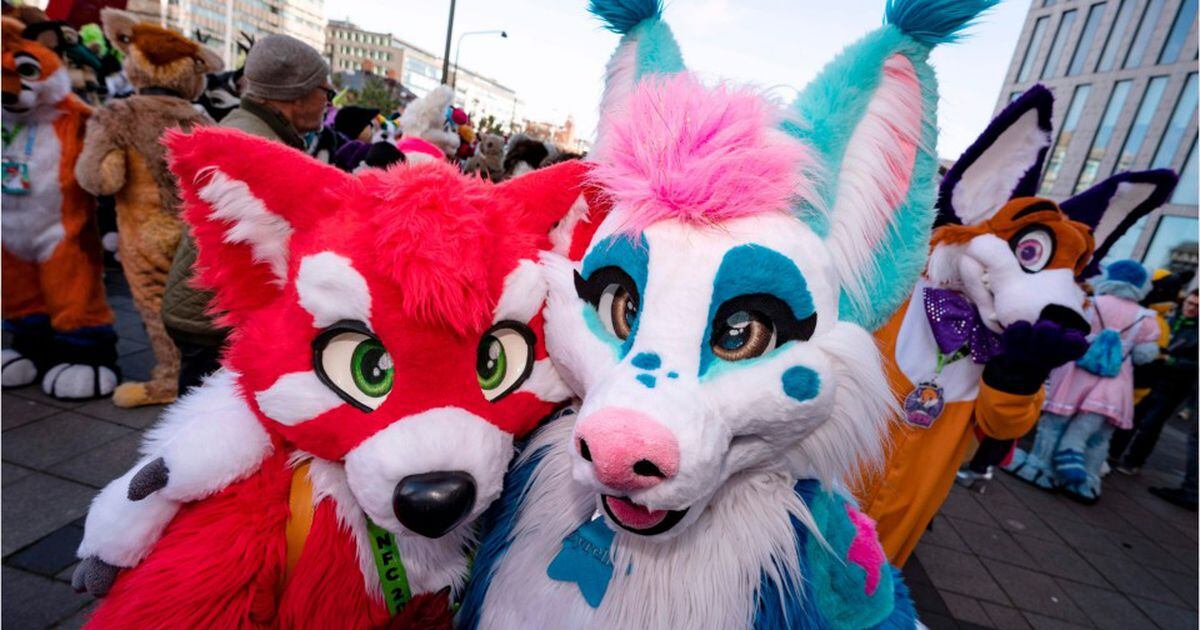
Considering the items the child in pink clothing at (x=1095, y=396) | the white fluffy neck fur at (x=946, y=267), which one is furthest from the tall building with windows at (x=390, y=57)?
the white fluffy neck fur at (x=946, y=267)

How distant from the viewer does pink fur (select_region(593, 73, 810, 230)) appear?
0.90 metres

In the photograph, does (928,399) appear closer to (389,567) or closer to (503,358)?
(503,358)

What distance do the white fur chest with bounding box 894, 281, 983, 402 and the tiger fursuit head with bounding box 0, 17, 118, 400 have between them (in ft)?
13.3

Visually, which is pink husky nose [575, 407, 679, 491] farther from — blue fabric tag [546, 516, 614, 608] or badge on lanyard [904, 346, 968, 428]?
badge on lanyard [904, 346, 968, 428]

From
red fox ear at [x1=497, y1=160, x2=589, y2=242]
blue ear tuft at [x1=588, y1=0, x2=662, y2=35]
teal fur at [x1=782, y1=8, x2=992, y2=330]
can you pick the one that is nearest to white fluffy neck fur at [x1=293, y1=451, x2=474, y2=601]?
red fox ear at [x1=497, y1=160, x2=589, y2=242]

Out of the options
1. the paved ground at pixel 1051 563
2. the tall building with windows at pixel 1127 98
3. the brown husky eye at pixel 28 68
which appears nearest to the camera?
the brown husky eye at pixel 28 68

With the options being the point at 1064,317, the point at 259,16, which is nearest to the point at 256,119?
the point at 1064,317

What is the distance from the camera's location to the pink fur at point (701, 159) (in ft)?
2.94

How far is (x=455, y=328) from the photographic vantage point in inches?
34.7

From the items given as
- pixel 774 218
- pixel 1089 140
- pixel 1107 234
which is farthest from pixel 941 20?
pixel 1089 140

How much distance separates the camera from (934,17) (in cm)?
92

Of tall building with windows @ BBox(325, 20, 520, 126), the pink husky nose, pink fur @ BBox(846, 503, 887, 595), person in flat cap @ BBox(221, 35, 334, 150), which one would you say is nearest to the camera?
the pink husky nose

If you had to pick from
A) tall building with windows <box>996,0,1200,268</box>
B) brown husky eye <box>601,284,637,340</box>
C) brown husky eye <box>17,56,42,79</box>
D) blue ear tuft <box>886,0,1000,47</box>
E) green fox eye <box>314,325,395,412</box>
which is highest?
tall building with windows <box>996,0,1200,268</box>

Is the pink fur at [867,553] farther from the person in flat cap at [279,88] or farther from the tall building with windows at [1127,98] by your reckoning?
the tall building with windows at [1127,98]
